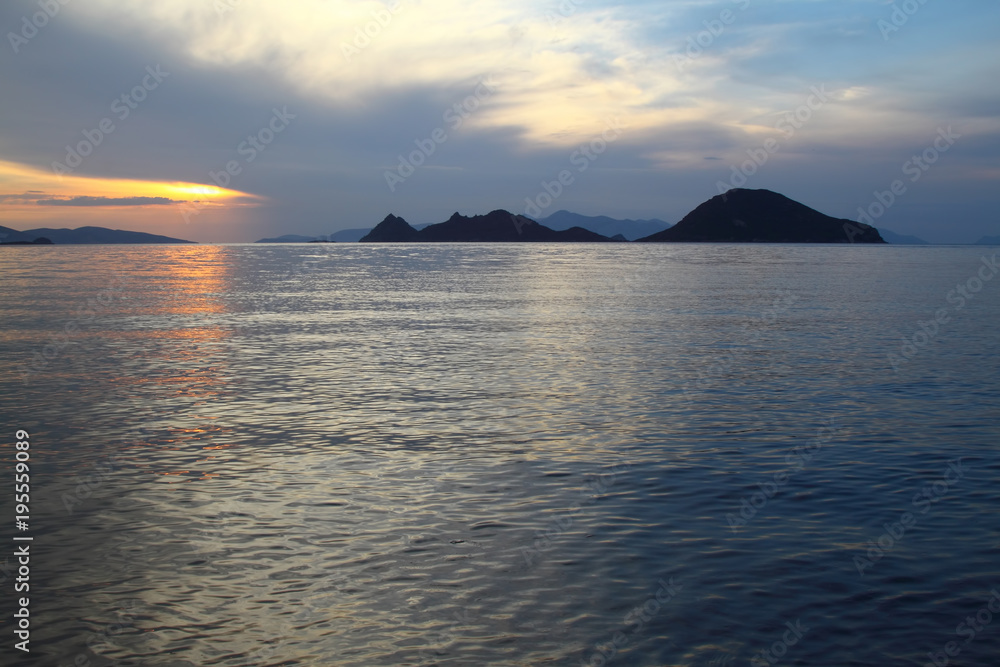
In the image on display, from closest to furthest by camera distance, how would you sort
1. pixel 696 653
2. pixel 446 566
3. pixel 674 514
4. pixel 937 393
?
pixel 696 653 < pixel 446 566 < pixel 674 514 < pixel 937 393

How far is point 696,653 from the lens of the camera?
9.48 m

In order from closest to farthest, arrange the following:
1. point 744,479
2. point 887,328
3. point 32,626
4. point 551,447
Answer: point 32,626, point 744,479, point 551,447, point 887,328

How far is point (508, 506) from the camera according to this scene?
14.6m

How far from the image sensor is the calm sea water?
391 inches

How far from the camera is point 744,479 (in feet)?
53.7

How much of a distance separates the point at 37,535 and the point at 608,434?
13227mm

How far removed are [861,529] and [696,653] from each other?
5.87m

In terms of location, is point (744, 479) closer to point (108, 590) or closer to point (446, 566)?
point (446, 566)

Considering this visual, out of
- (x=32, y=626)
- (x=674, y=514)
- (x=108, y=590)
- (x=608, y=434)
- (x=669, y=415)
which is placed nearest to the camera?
(x=32, y=626)

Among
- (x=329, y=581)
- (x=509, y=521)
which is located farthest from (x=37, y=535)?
(x=509, y=521)

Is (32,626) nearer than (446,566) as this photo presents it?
Yes

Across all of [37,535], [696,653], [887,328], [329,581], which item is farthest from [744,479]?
[887,328]

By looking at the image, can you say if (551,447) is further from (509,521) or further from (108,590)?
(108,590)

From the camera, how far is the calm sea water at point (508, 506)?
9.93 m
